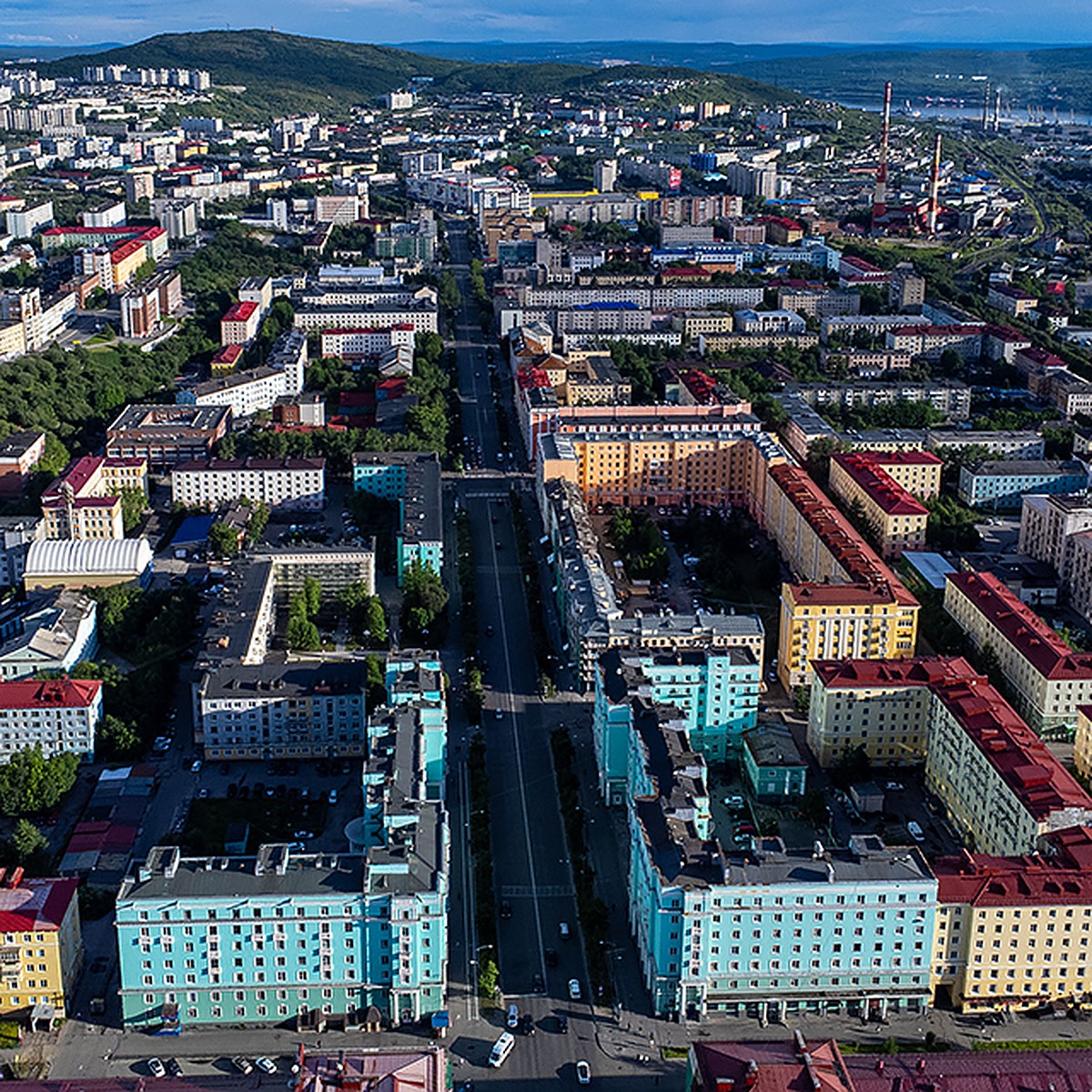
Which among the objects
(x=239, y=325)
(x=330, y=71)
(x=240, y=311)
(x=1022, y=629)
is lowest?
(x=1022, y=629)

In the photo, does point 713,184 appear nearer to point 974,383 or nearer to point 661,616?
point 974,383

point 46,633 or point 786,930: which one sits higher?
point 46,633

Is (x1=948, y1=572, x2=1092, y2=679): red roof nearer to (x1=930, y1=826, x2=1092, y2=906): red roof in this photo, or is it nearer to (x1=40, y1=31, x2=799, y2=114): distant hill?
(x1=930, y1=826, x2=1092, y2=906): red roof

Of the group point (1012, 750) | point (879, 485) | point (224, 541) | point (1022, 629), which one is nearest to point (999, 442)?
point (879, 485)

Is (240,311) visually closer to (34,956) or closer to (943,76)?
(34,956)

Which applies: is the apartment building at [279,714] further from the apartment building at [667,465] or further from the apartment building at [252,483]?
the apartment building at [667,465]

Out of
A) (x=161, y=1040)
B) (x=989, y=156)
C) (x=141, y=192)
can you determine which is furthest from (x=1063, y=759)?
(x=989, y=156)
